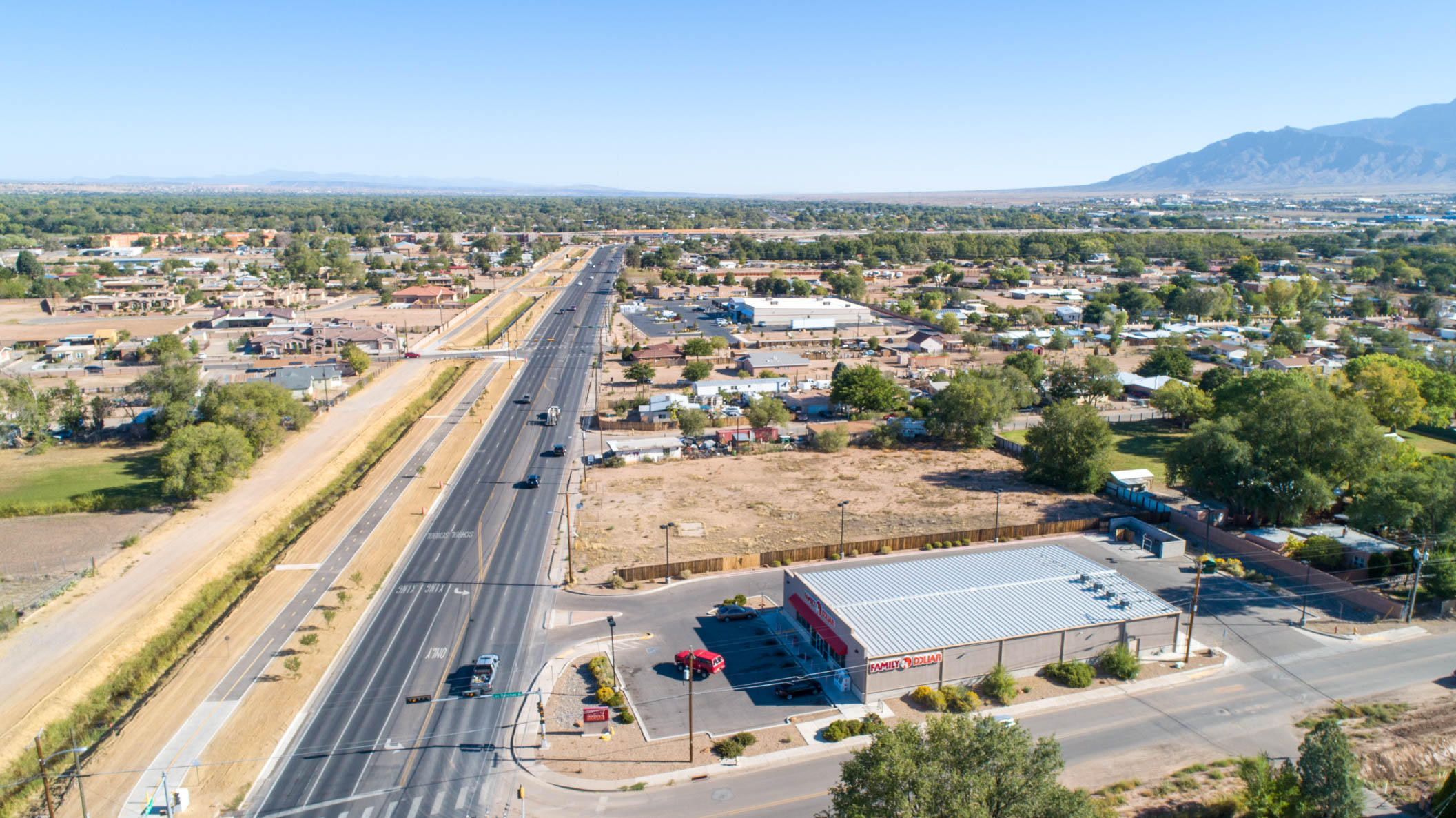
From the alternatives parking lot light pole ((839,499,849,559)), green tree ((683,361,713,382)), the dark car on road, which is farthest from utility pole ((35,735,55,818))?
green tree ((683,361,713,382))

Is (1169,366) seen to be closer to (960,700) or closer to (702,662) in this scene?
(960,700)

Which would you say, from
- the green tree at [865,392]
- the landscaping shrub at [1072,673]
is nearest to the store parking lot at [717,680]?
the landscaping shrub at [1072,673]

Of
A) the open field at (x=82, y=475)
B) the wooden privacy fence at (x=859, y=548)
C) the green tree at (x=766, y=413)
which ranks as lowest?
the wooden privacy fence at (x=859, y=548)

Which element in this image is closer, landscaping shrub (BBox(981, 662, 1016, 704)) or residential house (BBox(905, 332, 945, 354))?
landscaping shrub (BBox(981, 662, 1016, 704))

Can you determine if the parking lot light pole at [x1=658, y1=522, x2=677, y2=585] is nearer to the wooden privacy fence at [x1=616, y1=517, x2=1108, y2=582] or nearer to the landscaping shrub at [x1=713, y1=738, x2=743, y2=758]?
the wooden privacy fence at [x1=616, y1=517, x2=1108, y2=582]

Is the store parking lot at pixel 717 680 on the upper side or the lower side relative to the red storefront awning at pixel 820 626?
lower

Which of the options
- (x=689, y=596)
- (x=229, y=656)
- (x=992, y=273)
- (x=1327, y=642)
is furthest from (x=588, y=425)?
(x=992, y=273)

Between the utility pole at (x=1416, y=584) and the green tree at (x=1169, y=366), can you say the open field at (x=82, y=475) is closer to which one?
the utility pole at (x=1416, y=584)
